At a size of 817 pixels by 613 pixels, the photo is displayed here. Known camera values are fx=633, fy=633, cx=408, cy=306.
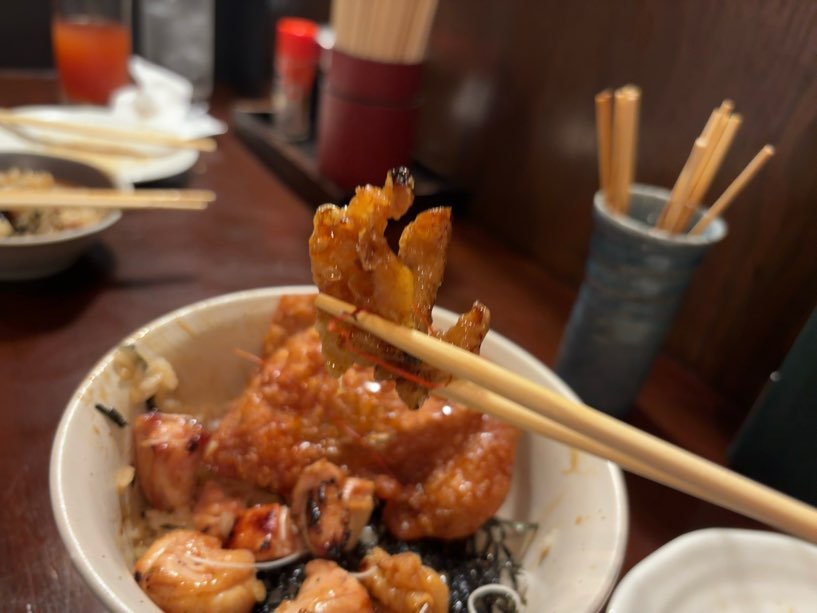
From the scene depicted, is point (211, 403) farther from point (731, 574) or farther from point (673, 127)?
point (673, 127)

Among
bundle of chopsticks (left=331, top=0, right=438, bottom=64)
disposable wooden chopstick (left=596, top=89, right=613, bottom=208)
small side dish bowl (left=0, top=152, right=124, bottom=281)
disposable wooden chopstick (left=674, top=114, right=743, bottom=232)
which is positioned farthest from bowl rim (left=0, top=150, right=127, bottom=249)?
disposable wooden chopstick (left=674, top=114, right=743, bottom=232)

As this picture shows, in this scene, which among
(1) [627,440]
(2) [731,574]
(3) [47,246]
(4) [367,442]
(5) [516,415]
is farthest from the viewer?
(3) [47,246]

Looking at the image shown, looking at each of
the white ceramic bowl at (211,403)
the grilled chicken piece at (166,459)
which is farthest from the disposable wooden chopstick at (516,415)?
the grilled chicken piece at (166,459)

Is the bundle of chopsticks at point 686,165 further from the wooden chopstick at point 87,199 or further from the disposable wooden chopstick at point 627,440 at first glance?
the wooden chopstick at point 87,199

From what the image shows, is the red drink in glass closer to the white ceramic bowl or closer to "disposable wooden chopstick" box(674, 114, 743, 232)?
the white ceramic bowl

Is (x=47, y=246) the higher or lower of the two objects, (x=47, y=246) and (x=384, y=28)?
the lower

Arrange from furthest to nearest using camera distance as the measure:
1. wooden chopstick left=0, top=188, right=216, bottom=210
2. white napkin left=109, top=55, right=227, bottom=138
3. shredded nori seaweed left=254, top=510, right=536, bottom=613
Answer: white napkin left=109, top=55, right=227, bottom=138 < wooden chopstick left=0, top=188, right=216, bottom=210 < shredded nori seaweed left=254, top=510, right=536, bottom=613

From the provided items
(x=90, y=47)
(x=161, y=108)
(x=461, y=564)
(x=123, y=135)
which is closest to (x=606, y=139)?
(x=461, y=564)
